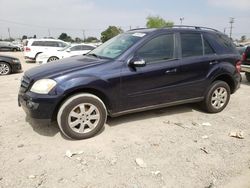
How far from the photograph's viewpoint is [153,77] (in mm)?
4277

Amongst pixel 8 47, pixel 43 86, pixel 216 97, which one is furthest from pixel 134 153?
pixel 8 47

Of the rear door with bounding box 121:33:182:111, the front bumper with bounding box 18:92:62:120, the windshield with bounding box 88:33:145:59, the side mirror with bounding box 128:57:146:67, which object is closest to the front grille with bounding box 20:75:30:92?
the front bumper with bounding box 18:92:62:120

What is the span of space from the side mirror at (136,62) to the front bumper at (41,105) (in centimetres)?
131

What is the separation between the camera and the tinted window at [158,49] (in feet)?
13.9

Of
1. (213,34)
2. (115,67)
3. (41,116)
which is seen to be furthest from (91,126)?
(213,34)

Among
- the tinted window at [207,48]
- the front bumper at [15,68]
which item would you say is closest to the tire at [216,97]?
the tinted window at [207,48]

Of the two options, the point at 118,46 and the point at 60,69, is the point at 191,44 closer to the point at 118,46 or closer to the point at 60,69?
the point at 118,46

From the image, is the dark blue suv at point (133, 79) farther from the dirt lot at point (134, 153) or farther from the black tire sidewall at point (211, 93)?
the dirt lot at point (134, 153)

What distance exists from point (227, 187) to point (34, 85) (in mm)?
2994

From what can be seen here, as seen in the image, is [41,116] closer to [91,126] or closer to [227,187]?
[91,126]

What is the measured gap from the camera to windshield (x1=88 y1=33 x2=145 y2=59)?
4.27m

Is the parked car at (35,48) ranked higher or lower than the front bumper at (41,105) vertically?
higher

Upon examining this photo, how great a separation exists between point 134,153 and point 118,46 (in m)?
2.03

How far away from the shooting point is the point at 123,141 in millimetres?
3895
